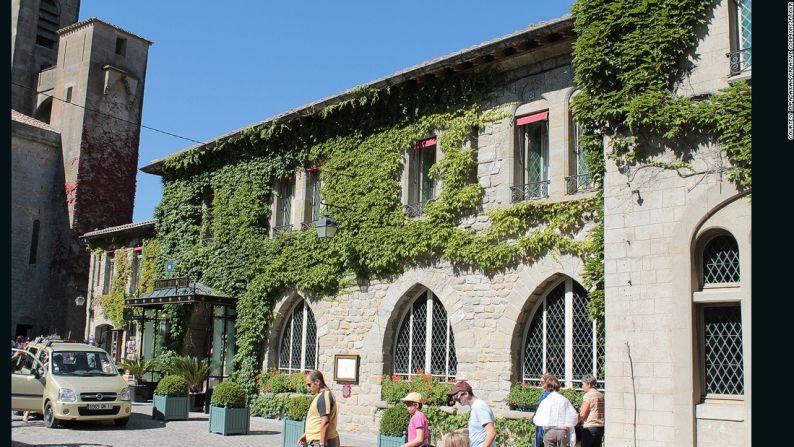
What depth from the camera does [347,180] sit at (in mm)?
16344

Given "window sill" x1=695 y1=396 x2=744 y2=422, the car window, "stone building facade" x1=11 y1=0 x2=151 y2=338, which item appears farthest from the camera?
"stone building facade" x1=11 y1=0 x2=151 y2=338

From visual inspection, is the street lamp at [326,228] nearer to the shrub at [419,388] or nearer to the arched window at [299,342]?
the arched window at [299,342]

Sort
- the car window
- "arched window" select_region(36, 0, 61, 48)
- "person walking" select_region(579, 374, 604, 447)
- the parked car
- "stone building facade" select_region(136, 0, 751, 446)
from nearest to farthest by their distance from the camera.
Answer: "stone building facade" select_region(136, 0, 751, 446) → "person walking" select_region(579, 374, 604, 447) → the parked car → the car window → "arched window" select_region(36, 0, 61, 48)

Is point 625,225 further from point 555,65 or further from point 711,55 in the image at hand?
point 555,65

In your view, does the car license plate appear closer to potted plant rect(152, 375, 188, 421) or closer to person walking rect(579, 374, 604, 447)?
potted plant rect(152, 375, 188, 421)

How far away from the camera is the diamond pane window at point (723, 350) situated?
28.8 feet

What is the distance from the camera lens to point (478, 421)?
7543 millimetres

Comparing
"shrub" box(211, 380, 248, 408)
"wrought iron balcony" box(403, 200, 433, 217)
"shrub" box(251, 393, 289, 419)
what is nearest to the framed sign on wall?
"shrub" box(251, 393, 289, 419)

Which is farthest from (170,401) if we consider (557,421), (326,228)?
(557,421)

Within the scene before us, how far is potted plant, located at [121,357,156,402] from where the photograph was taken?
19578 millimetres

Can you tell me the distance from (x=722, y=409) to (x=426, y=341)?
6685 mm

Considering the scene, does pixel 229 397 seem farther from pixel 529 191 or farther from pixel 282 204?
pixel 529 191

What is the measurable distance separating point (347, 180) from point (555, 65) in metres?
5.28

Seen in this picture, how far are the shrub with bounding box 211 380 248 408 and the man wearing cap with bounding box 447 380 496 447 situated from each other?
7.83 m
